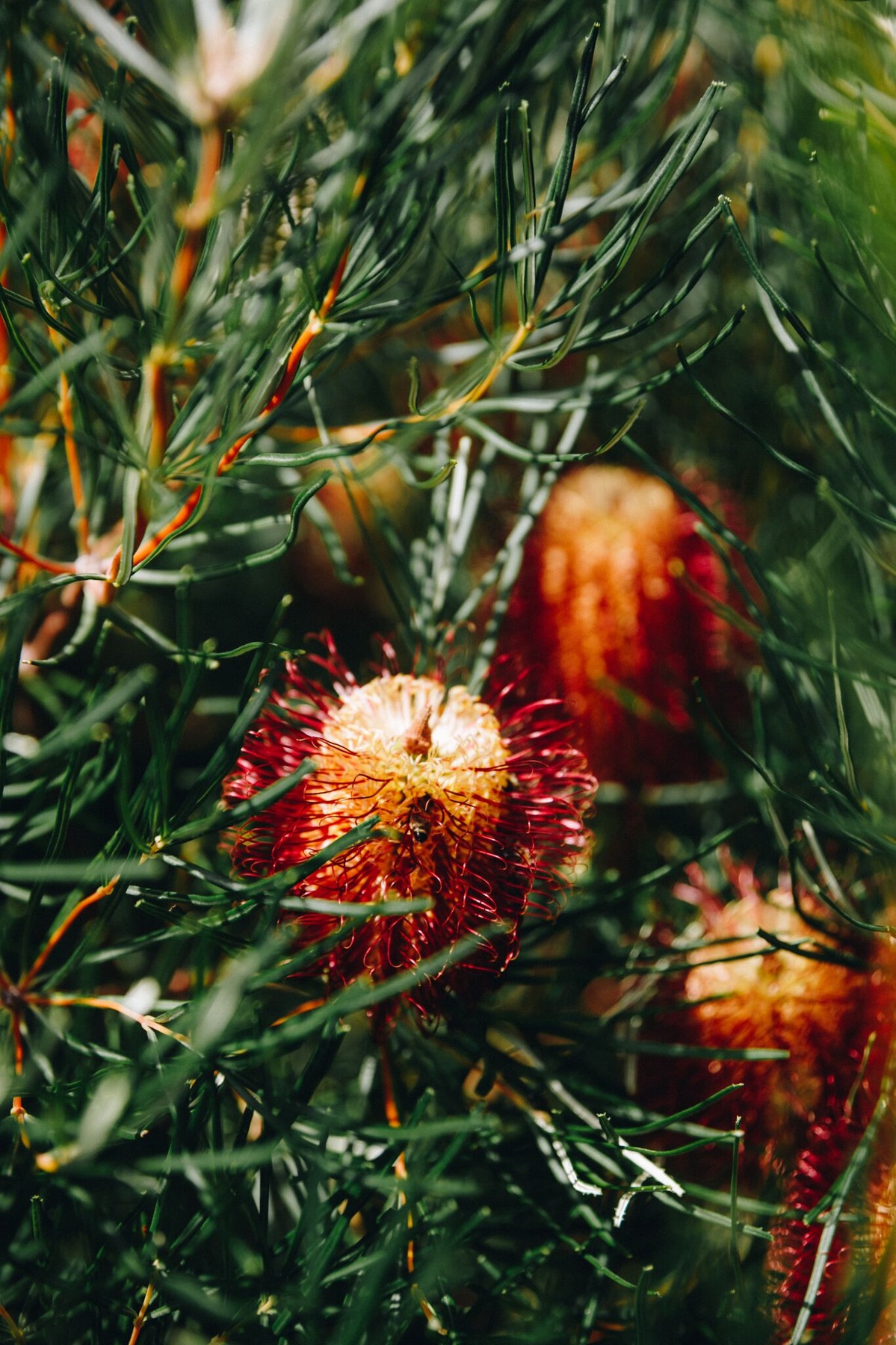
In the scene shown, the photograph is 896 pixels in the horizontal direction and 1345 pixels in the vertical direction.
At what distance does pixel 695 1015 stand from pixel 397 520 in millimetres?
367

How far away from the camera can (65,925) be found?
0.94ft

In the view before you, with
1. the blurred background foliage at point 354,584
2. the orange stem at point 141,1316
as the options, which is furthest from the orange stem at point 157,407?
the orange stem at point 141,1316

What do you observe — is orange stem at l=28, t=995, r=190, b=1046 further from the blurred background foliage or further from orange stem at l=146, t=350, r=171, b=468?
orange stem at l=146, t=350, r=171, b=468

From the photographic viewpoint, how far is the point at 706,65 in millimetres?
608

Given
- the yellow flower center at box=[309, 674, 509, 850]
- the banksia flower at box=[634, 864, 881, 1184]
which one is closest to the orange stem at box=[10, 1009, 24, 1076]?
the yellow flower center at box=[309, 674, 509, 850]

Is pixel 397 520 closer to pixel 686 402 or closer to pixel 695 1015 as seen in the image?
pixel 686 402

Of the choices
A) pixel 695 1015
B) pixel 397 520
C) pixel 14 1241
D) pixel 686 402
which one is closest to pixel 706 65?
pixel 686 402

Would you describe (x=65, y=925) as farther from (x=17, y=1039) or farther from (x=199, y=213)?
(x=199, y=213)

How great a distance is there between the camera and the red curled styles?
1.07 ft

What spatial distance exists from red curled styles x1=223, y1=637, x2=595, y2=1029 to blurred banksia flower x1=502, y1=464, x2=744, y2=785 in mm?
136

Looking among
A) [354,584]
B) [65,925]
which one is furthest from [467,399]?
[65,925]

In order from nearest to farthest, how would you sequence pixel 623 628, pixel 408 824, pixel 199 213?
pixel 199 213 < pixel 408 824 < pixel 623 628

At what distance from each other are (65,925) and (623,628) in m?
0.35

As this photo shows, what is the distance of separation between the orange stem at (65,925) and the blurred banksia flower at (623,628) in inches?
11.0
